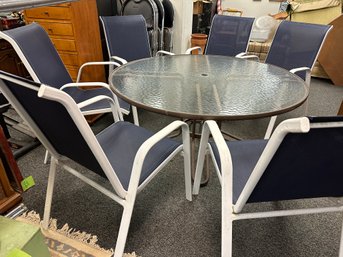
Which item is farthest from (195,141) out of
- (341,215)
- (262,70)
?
(341,215)

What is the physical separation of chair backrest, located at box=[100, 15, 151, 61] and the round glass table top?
466 mm

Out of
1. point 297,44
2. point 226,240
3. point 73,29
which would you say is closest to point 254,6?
point 297,44

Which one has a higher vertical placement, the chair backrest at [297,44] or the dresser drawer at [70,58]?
the chair backrest at [297,44]

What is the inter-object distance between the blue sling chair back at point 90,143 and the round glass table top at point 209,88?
0.53 ft

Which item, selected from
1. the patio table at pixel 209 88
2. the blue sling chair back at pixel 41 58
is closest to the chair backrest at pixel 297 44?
the patio table at pixel 209 88

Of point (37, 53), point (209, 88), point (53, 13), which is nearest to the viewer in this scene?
point (209, 88)

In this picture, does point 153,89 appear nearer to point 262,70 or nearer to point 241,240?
point 262,70

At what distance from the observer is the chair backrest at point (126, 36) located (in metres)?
2.10

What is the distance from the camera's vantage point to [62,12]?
1.94 m

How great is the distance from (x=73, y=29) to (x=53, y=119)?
1418 mm

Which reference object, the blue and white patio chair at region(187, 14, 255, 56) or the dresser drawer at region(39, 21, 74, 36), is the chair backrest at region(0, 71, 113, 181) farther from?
the blue and white patio chair at region(187, 14, 255, 56)

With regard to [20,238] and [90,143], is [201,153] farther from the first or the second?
[20,238]

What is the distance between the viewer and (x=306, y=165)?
715 millimetres

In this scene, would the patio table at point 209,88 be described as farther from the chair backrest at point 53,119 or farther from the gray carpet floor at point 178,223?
the gray carpet floor at point 178,223
